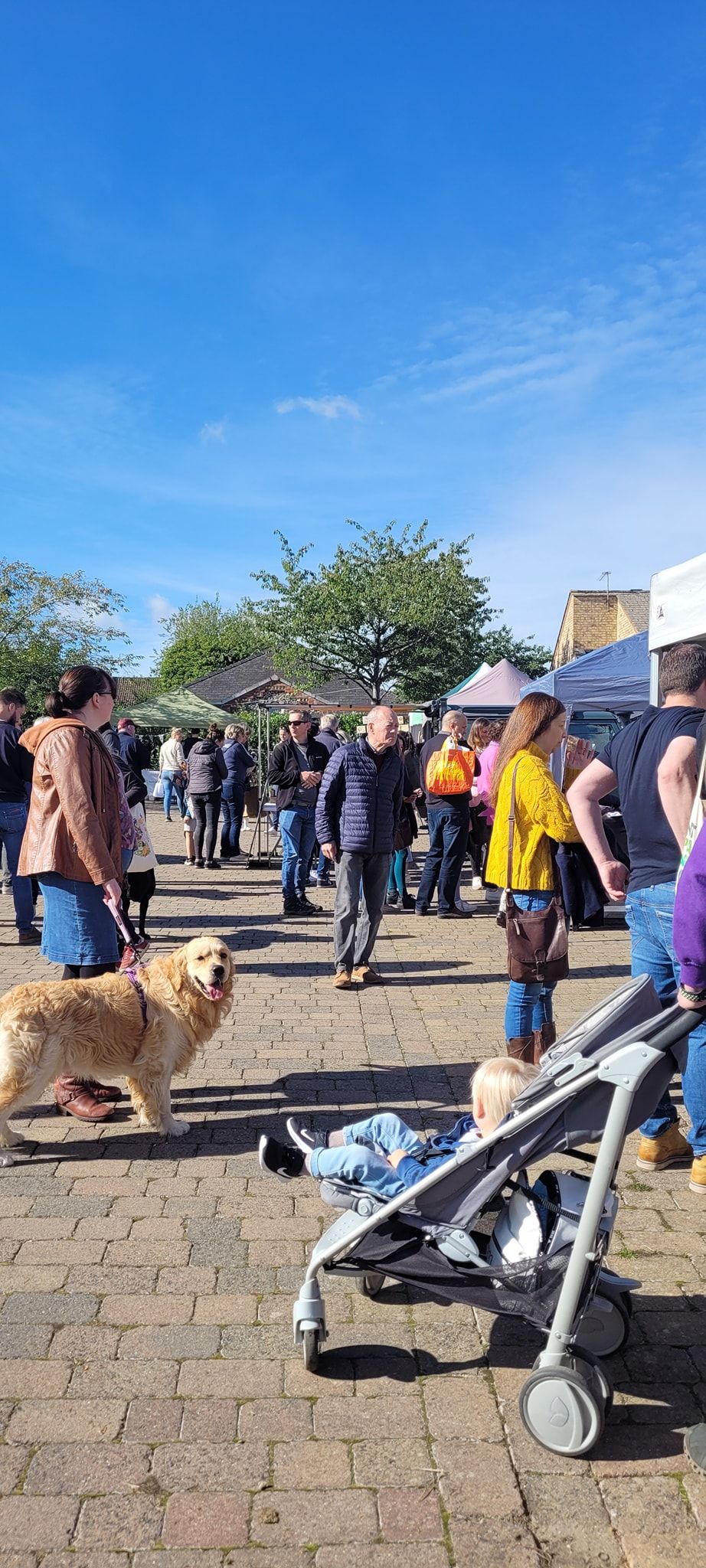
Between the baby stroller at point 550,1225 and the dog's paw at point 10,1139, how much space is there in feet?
6.57

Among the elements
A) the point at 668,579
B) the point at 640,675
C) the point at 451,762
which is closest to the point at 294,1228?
the point at 668,579

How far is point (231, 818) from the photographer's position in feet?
52.7

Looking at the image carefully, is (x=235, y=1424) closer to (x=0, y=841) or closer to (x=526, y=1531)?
(x=526, y=1531)

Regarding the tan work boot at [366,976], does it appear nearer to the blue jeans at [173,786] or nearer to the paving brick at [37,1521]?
the paving brick at [37,1521]

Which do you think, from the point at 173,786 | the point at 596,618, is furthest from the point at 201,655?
the point at 173,786

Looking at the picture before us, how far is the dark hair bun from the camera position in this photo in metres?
5.03

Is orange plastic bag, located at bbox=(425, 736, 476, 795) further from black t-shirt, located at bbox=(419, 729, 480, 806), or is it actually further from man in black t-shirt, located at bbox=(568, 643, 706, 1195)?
A: man in black t-shirt, located at bbox=(568, 643, 706, 1195)

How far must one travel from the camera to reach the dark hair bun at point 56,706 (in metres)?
5.03

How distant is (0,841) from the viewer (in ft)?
31.6

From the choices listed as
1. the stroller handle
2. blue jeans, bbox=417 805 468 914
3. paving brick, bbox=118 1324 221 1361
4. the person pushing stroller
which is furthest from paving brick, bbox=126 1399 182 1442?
blue jeans, bbox=417 805 468 914

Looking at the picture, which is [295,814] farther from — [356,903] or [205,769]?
[356,903]

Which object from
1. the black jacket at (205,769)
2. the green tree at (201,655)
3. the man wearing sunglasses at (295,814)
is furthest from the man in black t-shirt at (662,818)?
the green tree at (201,655)

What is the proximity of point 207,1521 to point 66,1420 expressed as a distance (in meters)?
0.54

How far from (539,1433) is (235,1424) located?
780mm
